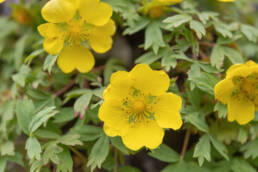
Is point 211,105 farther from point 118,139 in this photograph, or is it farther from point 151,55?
point 118,139

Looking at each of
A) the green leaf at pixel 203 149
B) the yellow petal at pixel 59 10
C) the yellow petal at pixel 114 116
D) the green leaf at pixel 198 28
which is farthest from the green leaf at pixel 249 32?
the yellow petal at pixel 59 10

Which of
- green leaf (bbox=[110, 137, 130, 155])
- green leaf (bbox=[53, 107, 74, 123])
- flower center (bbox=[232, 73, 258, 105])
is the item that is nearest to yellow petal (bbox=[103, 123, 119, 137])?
green leaf (bbox=[110, 137, 130, 155])

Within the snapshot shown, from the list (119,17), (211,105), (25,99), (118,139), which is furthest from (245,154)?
(25,99)

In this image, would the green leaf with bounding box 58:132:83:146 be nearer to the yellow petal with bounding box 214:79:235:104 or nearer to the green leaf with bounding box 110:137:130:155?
the green leaf with bounding box 110:137:130:155

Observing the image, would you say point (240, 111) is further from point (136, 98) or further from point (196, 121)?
point (136, 98)

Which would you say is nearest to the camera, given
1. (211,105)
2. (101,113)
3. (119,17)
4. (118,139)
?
(101,113)

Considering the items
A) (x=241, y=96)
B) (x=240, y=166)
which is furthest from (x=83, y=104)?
(x=240, y=166)
